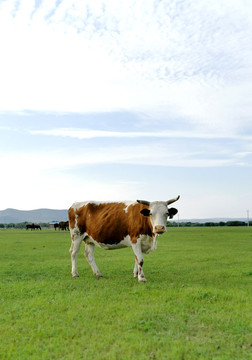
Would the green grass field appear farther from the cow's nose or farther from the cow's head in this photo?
the cow's head

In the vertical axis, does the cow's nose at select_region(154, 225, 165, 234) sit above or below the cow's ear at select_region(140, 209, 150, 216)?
below

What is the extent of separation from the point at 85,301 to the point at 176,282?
352 centimetres

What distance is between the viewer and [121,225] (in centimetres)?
1184

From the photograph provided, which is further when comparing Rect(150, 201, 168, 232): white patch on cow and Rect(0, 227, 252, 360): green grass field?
Rect(150, 201, 168, 232): white patch on cow

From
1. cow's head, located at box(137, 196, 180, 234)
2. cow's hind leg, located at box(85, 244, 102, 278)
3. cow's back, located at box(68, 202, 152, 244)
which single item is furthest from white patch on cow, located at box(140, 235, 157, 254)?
cow's hind leg, located at box(85, 244, 102, 278)

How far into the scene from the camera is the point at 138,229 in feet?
37.2

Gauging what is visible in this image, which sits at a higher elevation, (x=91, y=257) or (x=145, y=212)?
(x=145, y=212)

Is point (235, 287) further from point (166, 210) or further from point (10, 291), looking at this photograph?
point (10, 291)

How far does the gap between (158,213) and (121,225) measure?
1.63 meters

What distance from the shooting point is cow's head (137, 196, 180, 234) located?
10.5 metres

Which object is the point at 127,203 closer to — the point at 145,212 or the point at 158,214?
the point at 145,212

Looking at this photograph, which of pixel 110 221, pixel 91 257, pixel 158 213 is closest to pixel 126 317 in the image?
pixel 158 213

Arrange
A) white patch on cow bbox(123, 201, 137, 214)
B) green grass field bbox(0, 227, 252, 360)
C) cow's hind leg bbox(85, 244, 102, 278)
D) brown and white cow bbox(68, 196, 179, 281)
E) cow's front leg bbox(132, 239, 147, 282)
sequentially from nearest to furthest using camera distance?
green grass field bbox(0, 227, 252, 360), brown and white cow bbox(68, 196, 179, 281), cow's front leg bbox(132, 239, 147, 282), white patch on cow bbox(123, 201, 137, 214), cow's hind leg bbox(85, 244, 102, 278)

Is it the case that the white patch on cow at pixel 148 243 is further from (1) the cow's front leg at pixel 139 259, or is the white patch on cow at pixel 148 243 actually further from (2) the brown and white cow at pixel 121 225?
(1) the cow's front leg at pixel 139 259
